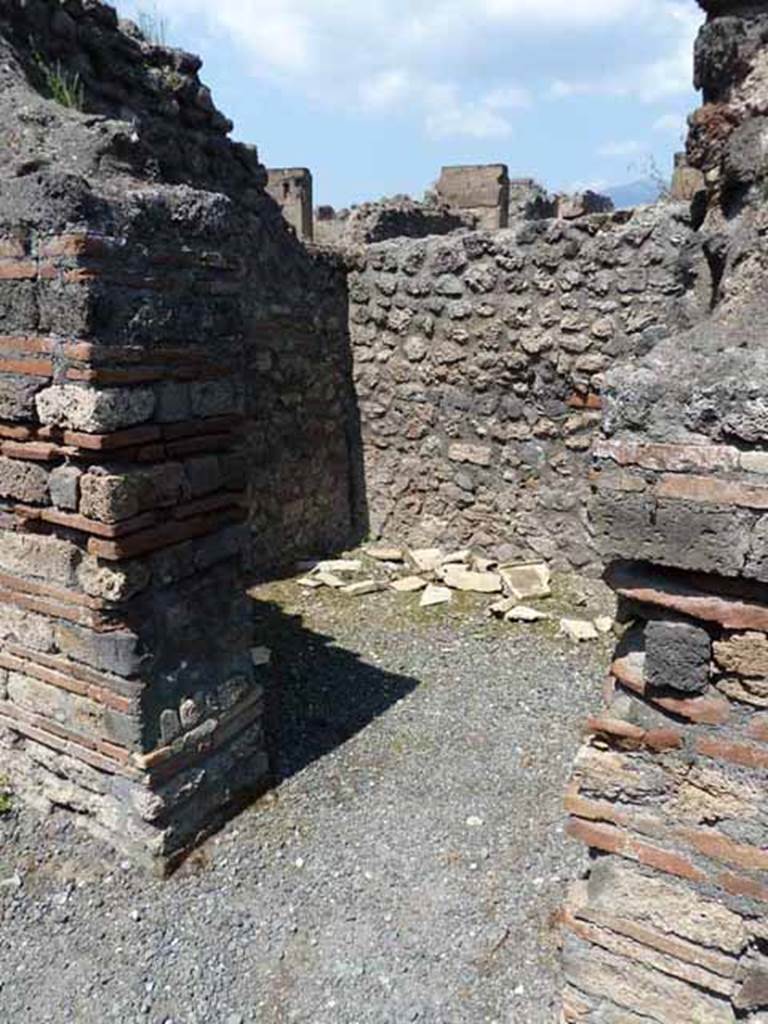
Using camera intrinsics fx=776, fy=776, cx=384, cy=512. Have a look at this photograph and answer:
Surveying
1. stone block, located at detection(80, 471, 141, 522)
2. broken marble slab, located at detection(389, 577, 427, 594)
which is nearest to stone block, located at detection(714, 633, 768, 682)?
stone block, located at detection(80, 471, 141, 522)

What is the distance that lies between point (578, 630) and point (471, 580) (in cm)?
109

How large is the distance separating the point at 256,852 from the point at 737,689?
217cm

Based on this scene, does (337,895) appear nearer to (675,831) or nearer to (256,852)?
(256,852)

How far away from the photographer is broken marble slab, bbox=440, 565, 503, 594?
6.00 metres

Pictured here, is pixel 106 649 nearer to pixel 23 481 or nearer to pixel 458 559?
pixel 23 481

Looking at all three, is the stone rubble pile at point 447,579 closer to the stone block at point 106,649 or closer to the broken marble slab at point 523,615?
the broken marble slab at point 523,615

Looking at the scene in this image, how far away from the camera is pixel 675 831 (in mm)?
2023

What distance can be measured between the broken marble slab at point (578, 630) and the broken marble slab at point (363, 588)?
1.47 m

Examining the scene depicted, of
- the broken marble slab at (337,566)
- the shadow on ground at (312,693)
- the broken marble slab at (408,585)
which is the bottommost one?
the shadow on ground at (312,693)

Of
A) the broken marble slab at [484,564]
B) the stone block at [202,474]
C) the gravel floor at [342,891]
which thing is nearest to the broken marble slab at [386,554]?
the broken marble slab at [484,564]

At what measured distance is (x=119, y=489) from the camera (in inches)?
107

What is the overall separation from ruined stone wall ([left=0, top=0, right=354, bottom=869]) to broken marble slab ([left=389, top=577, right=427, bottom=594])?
2.61m

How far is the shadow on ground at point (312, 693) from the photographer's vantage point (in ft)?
13.0

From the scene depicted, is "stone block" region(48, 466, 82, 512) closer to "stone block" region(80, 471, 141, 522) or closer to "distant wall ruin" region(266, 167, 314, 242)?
"stone block" region(80, 471, 141, 522)
